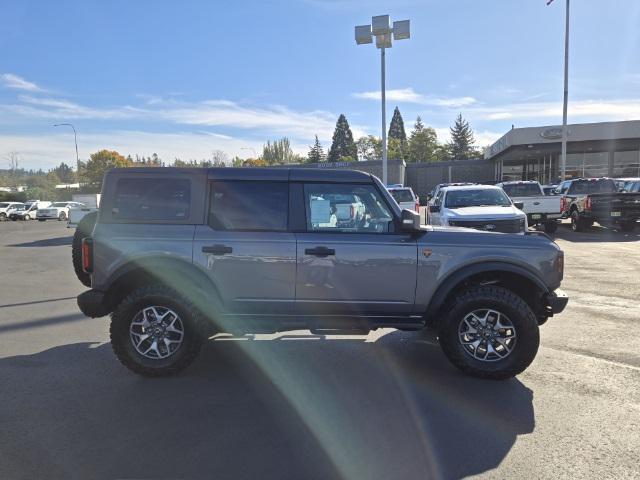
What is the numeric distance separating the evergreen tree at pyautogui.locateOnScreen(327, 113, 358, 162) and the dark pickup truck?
10424 centimetres

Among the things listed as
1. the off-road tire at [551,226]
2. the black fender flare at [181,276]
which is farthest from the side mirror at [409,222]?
the off-road tire at [551,226]

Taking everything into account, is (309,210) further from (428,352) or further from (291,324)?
(428,352)

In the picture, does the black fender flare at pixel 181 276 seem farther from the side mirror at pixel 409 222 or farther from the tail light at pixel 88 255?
the side mirror at pixel 409 222

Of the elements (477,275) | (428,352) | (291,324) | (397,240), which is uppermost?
(397,240)

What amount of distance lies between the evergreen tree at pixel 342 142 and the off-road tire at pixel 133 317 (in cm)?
11942

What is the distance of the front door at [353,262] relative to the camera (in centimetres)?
467

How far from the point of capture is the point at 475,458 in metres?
3.34

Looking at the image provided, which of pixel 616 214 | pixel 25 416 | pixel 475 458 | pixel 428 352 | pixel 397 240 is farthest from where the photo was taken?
pixel 616 214

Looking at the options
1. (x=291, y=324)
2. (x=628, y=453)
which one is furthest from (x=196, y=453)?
(x=628, y=453)

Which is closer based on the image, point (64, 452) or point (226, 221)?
point (64, 452)

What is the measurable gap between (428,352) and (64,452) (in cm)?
372

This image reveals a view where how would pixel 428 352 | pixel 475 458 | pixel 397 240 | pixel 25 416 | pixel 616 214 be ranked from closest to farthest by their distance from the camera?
pixel 475 458 → pixel 25 416 → pixel 397 240 → pixel 428 352 → pixel 616 214

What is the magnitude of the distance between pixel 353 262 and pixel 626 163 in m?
44.3

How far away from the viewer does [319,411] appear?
4.05 m
